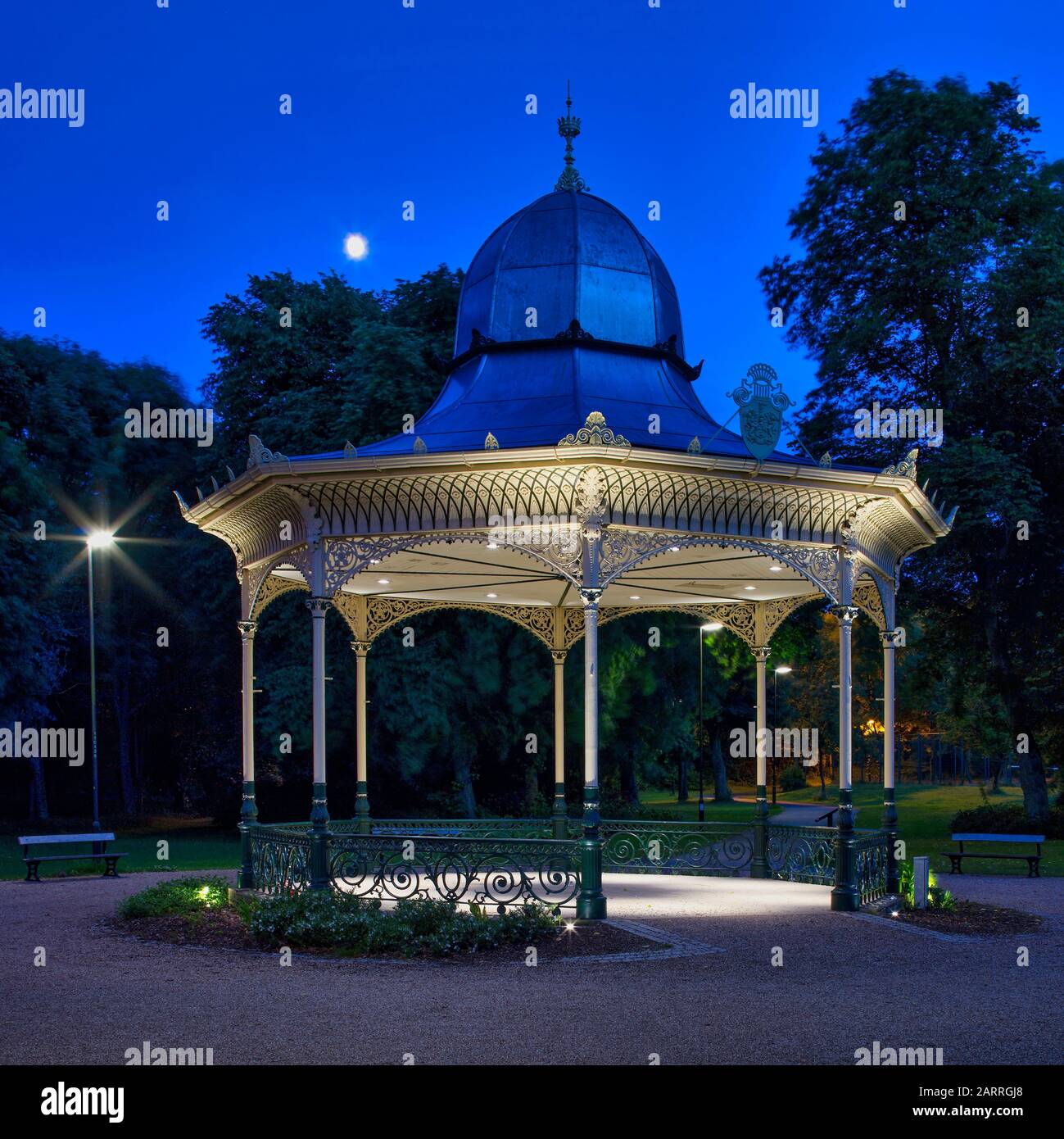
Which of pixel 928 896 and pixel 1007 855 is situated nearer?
pixel 928 896

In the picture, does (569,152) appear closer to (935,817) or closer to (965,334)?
(965,334)

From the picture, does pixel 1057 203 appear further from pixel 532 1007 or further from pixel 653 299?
pixel 532 1007

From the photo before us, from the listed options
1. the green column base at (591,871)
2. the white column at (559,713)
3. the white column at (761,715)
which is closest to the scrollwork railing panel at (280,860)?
the green column base at (591,871)

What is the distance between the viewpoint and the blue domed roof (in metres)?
18.8

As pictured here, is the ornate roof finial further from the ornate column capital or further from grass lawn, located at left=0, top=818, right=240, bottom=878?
grass lawn, located at left=0, top=818, right=240, bottom=878

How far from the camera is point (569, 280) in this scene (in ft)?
61.6

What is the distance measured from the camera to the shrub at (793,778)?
78000 mm

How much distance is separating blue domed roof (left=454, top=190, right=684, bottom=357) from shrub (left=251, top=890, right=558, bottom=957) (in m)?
8.51

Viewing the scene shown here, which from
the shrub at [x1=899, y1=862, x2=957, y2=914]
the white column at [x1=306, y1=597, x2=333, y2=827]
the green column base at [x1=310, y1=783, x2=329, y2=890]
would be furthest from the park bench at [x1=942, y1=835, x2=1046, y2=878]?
the white column at [x1=306, y1=597, x2=333, y2=827]

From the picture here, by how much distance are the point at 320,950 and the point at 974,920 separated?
27.6 ft

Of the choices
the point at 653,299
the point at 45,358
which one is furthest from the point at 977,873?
the point at 45,358

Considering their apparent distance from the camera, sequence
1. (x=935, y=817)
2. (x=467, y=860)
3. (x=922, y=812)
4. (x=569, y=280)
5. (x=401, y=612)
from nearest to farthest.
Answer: (x=467, y=860)
(x=569, y=280)
(x=401, y=612)
(x=935, y=817)
(x=922, y=812)

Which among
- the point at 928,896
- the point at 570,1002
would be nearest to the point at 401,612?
the point at 928,896

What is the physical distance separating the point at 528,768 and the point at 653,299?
21542 millimetres
